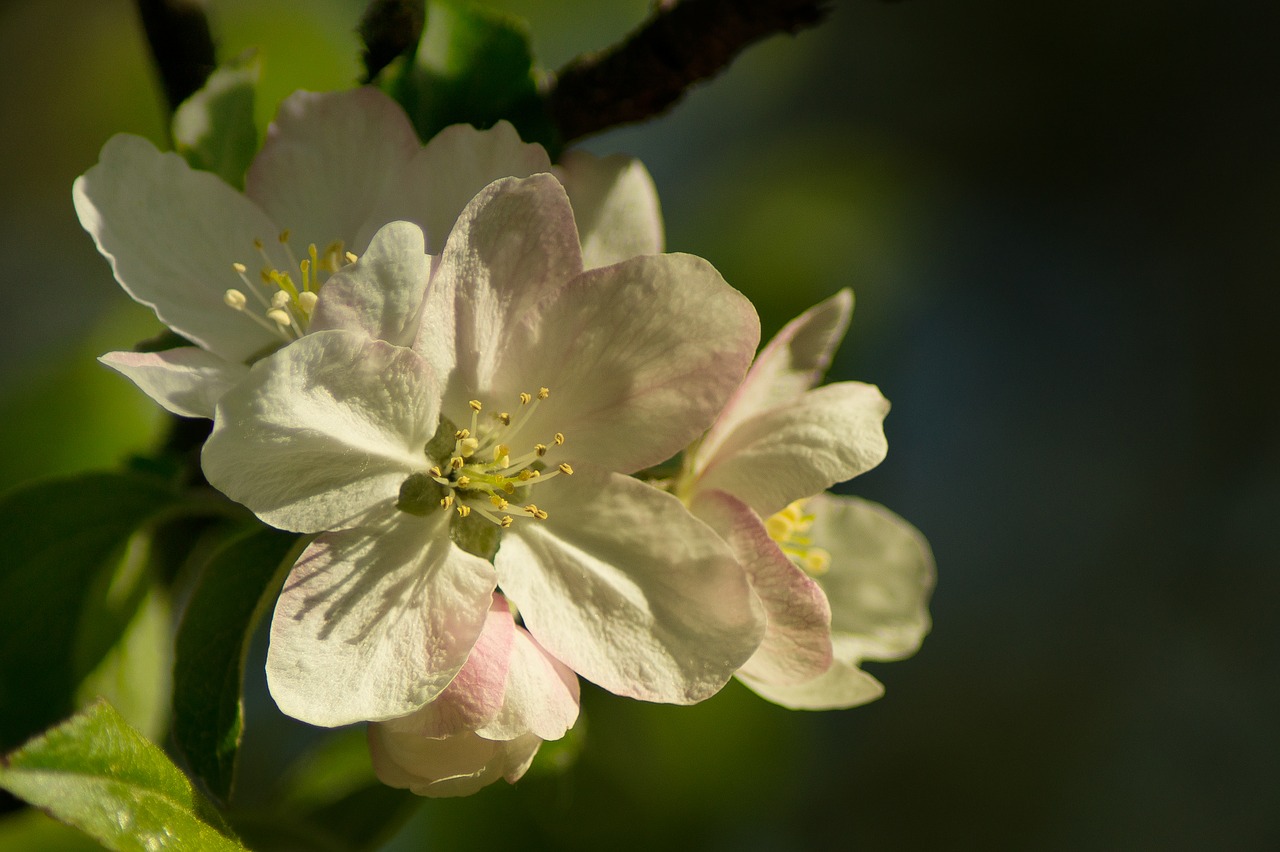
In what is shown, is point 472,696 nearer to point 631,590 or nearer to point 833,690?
point 631,590

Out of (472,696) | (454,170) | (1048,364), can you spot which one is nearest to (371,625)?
(472,696)

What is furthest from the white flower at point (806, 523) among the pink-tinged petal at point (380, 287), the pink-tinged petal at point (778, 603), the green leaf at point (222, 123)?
the green leaf at point (222, 123)

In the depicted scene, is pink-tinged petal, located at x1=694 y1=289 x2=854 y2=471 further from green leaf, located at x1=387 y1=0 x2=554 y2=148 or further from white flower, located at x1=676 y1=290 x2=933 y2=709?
green leaf, located at x1=387 y1=0 x2=554 y2=148

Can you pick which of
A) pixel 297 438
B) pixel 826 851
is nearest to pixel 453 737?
pixel 297 438

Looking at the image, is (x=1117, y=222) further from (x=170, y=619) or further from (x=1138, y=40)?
(x=170, y=619)

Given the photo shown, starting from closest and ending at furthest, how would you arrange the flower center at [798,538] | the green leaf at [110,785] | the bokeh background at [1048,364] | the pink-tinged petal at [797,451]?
the green leaf at [110,785] → the pink-tinged petal at [797,451] → the flower center at [798,538] → the bokeh background at [1048,364]

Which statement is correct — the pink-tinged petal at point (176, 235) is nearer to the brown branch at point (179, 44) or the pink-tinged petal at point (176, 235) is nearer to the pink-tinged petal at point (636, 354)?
the brown branch at point (179, 44)

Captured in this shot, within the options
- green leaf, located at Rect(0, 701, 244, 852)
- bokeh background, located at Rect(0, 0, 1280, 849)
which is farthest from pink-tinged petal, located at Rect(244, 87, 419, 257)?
bokeh background, located at Rect(0, 0, 1280, 849)
